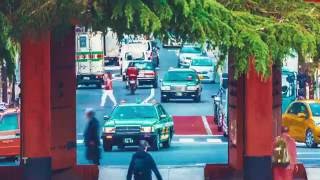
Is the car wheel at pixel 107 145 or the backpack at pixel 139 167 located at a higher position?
the backpack at pixel 139 167

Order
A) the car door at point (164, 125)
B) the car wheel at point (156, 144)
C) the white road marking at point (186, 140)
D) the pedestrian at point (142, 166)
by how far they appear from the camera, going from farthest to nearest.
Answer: the white road marking at point (186, 140)
the car door at point (164, 125)
the car wheel at point (156, 144)
the pedestrian at point (142, 166)

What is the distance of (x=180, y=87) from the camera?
5259 centimetres

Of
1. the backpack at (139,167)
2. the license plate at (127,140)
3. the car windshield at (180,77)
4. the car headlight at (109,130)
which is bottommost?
the license plate at (127,140)

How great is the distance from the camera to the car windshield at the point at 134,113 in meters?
32.8

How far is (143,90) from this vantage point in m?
60.4

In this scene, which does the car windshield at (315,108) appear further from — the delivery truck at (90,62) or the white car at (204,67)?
the white car at (204,67)

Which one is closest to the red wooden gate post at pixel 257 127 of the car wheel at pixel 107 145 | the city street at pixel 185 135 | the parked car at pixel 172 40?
the parked car at pixel 172 40

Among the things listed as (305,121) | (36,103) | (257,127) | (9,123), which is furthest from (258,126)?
(305,121)

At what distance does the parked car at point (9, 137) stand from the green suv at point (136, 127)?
111 inches

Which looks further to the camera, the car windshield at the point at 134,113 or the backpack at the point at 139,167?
the car windshield at the point at 134,113

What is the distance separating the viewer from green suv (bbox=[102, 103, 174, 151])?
32.0 m

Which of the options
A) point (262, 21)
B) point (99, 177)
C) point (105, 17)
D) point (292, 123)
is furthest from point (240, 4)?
point (292, 123)

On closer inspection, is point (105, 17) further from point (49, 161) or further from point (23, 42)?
point (49, 161)

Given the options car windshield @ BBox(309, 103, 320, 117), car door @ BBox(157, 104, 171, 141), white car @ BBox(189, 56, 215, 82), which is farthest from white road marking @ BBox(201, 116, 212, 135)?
white car @ BBox(189, 56, 215, 82)
